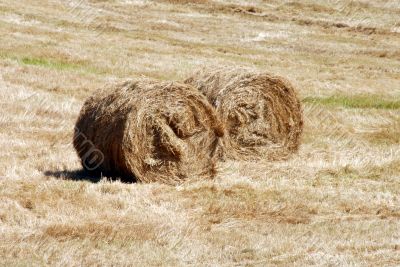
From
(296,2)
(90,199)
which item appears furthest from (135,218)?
(296,2)

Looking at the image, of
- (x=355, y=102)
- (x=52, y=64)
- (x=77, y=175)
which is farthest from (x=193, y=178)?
(x=52, y=64)

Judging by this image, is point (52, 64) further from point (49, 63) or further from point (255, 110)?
point (255, 110)

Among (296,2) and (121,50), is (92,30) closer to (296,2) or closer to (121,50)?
(121,50)

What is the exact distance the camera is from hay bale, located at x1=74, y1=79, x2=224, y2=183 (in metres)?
11.1

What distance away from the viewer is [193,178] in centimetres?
1173

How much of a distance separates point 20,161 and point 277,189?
3745 mm

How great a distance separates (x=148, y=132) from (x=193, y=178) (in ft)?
3.14

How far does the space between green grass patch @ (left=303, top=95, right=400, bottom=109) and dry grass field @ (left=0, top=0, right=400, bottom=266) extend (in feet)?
0.16

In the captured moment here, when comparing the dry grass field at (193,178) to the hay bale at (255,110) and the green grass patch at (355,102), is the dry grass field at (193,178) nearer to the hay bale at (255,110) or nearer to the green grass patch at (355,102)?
the green grass patch at (355,102)

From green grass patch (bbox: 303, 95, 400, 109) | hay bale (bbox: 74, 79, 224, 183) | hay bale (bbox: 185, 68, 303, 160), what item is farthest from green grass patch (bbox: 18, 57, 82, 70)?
hay bale (bbox: 74, 79, 224, 183)

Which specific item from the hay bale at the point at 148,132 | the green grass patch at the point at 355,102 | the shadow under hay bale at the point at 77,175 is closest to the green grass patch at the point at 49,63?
the green grass patch at the point at 355,102

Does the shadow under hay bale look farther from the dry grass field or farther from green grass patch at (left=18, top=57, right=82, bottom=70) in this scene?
green grass patch at (left=18, top=57, right=82, bottom=70)

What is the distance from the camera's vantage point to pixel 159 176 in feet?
37.6

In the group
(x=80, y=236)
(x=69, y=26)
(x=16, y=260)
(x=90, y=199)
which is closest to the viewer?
(x=16, y=260)
